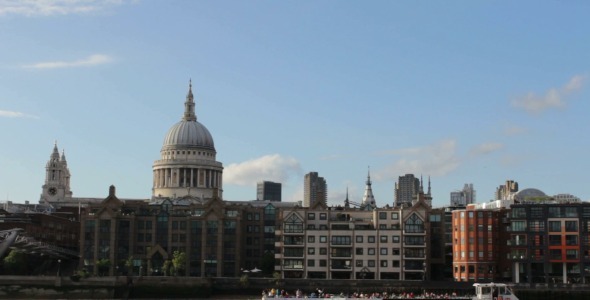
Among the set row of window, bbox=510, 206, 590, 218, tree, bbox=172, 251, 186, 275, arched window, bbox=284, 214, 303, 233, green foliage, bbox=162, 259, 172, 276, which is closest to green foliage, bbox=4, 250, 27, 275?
green foliage, bbox=162, 259, 172, 276

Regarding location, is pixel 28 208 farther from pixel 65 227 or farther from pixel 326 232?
pixel 326 232

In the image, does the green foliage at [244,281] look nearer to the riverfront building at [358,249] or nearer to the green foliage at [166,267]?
the riverfront building at [358,249]

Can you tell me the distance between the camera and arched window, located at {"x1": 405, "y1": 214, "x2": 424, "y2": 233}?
468 feet

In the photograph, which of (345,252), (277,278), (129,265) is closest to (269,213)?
(345,252)

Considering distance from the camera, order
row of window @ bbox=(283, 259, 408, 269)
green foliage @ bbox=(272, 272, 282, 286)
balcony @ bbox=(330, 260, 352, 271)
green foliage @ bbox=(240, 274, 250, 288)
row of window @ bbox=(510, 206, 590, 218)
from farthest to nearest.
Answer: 1. balcony @ bbox=(330, 260, 352, 271)
2. row of window @ bbox=(283, 259, 408, 269)
3. row of window @ bbox=(510, 206, 590, 218)
4. green foliage @ bbox=(272, 272, 282, 286)
5. green foliage @ bbox=(240, 274, 250, 288)

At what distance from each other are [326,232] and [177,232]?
22340 millimetres

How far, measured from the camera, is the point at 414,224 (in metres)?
143

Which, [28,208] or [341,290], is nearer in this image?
[341,290]

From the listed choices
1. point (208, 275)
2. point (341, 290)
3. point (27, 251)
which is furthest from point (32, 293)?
point (341, 290)

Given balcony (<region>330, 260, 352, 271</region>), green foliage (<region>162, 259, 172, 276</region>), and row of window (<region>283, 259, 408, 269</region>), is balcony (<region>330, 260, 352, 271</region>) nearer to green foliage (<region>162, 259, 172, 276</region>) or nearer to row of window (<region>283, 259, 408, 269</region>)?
row of window (<region>283, 259, 408, 269</region>)

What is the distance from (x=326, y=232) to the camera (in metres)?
143

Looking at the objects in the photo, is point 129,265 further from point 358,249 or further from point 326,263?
point 358,249

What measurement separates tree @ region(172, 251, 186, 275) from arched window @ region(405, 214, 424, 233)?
31117 mm

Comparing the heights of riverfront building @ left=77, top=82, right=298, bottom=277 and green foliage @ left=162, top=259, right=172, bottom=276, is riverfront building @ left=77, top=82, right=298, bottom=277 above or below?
above
